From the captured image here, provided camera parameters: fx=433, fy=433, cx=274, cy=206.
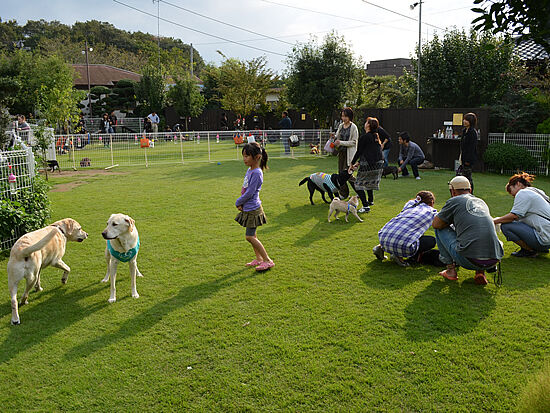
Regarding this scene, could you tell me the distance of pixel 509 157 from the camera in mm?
13562

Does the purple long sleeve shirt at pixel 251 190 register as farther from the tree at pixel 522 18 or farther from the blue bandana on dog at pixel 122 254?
the tree at pixel 522 18

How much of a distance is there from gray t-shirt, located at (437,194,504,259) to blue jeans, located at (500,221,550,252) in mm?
1285

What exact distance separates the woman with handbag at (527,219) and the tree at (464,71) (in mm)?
13354

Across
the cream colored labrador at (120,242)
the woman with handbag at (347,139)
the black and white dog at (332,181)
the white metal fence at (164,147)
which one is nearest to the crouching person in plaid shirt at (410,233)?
the cream colored labrador at (120,242)

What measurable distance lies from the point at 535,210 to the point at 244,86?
29189mm

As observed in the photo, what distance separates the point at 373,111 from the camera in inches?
710

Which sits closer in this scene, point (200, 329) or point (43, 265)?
point (200, 329)

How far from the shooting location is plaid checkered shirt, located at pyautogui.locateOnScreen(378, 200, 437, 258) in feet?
17.5

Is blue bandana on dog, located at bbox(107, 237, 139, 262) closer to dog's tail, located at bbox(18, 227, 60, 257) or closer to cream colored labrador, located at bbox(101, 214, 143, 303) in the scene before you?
cream colored labrador, located at bbox(101, 214, 143, 303)

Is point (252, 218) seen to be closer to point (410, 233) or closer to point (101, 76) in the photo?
point (410, 233)

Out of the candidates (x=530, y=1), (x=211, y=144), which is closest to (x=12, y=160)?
(x=530, y=1)

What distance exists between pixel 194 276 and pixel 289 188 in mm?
6306

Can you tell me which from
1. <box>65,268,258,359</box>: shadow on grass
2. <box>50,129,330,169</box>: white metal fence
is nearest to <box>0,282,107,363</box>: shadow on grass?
<box>65,268,258,359</box>: shadow on grass

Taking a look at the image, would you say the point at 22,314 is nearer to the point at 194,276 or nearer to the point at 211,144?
the point at 194,276
